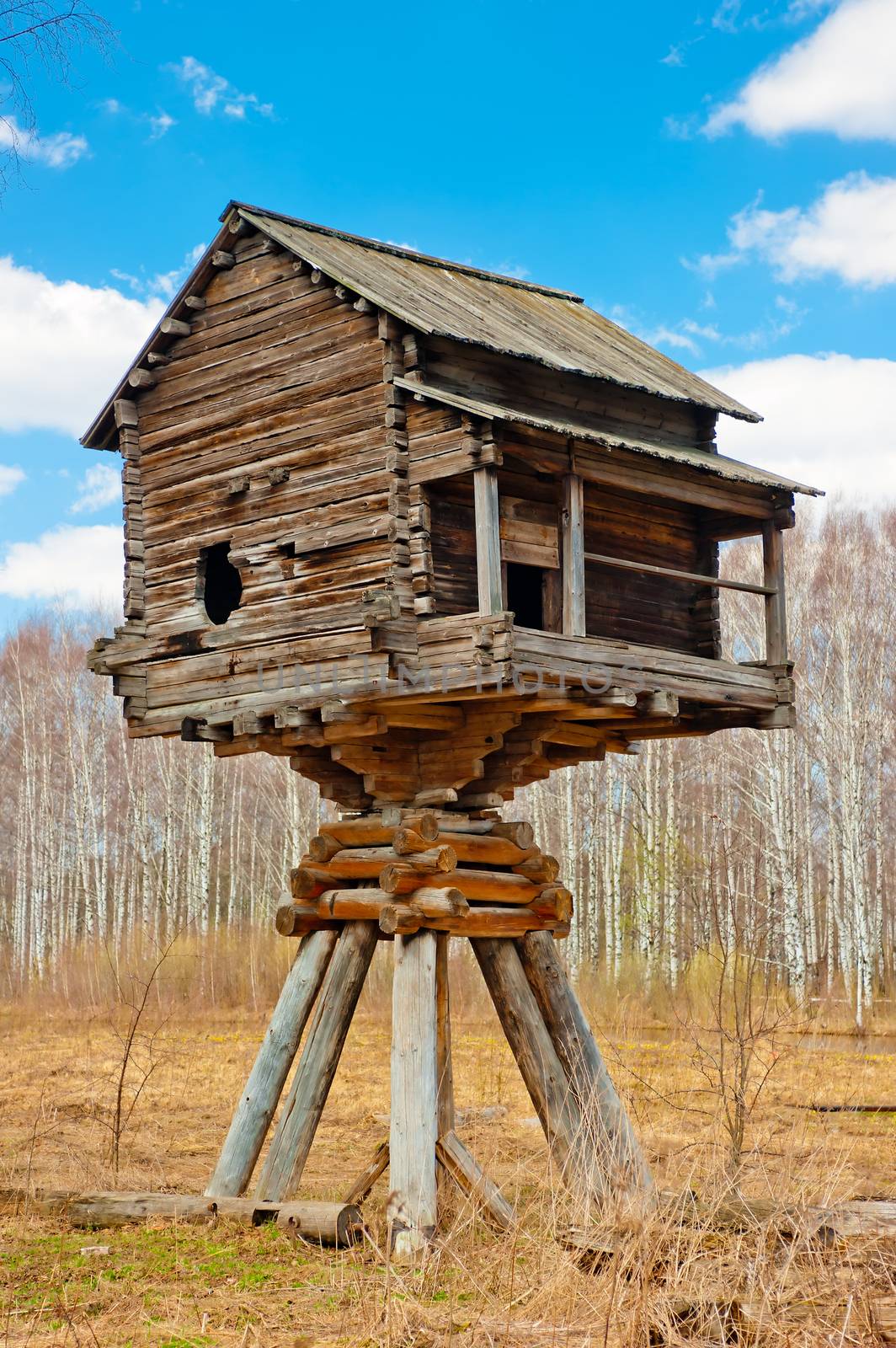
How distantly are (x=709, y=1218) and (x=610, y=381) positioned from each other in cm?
584

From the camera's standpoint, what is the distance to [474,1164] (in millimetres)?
9156

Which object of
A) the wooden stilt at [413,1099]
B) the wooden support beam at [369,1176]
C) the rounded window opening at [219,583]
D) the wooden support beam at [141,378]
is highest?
the wooden support beam at [141,378]

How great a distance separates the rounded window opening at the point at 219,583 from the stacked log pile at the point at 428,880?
2243 millimetres

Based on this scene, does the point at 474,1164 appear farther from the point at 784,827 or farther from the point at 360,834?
the point at 784,827

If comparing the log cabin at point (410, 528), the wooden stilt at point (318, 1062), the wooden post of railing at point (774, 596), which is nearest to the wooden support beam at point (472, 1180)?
the wooden stilt at point (318, 1062)

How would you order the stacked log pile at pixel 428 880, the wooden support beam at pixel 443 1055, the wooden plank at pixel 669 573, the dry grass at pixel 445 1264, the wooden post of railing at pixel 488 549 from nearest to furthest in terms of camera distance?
Answer: the dry grass at pixel 445 1264 → the wooden post of railing at pixel 488 549 → the wooden plank at pixel 669 573 → the stacked log pile at pixel 428 880 → the wooden support beam at pixel 443 1055

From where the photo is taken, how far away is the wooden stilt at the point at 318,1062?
985 cm

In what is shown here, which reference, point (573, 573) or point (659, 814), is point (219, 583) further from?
point (659, 814)

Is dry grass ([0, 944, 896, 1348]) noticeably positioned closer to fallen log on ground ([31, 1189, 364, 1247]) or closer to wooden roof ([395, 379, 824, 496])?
fallen log on ground ([31, 1189, 364, 1247])

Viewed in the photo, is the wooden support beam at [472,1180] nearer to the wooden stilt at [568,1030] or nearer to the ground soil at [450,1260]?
the ground soil at [450,1260]

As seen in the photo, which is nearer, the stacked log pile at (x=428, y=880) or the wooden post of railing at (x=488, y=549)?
the wooden post of railing at (x=488, y=549)

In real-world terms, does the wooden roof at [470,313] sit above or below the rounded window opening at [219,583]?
above

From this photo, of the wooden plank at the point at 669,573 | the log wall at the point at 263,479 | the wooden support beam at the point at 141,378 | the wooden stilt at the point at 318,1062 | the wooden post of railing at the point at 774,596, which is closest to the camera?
the wooden plank at the point at 669,573

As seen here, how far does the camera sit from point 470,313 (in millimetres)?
10484
